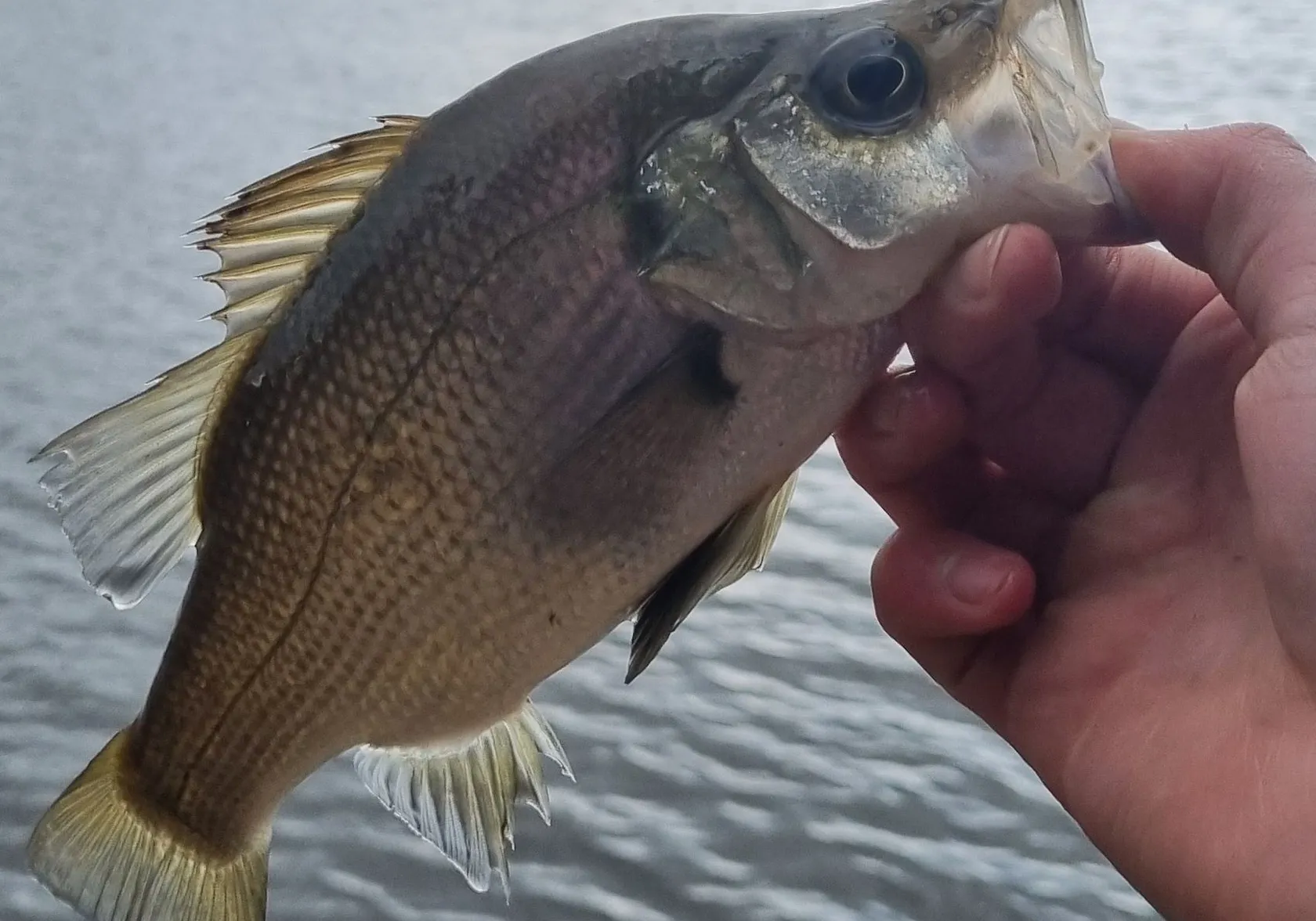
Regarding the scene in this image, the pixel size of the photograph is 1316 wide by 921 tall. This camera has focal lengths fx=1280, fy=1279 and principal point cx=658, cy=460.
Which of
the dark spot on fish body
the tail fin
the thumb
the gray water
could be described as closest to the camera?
the thumb

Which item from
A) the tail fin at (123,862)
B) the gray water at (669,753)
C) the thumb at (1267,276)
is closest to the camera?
the thumb at (1267,276)

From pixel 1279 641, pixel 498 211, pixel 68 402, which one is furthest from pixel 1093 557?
pixel 68 402

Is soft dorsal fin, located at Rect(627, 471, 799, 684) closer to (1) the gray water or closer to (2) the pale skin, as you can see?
(2) the pale skin

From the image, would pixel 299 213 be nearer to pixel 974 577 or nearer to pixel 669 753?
pixel 974 577

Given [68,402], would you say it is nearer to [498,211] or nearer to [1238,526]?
[498,211]

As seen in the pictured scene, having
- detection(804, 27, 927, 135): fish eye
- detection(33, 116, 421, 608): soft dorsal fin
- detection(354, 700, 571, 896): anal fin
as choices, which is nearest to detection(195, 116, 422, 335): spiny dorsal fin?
detection(33, 116, 421, 608): soft dorsal fin

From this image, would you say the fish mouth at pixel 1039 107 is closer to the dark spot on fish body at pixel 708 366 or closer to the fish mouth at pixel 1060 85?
the fish mouth at pixel 1060 85

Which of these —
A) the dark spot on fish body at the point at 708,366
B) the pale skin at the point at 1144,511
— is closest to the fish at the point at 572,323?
the dark spot on fish body at the point at 708,366
